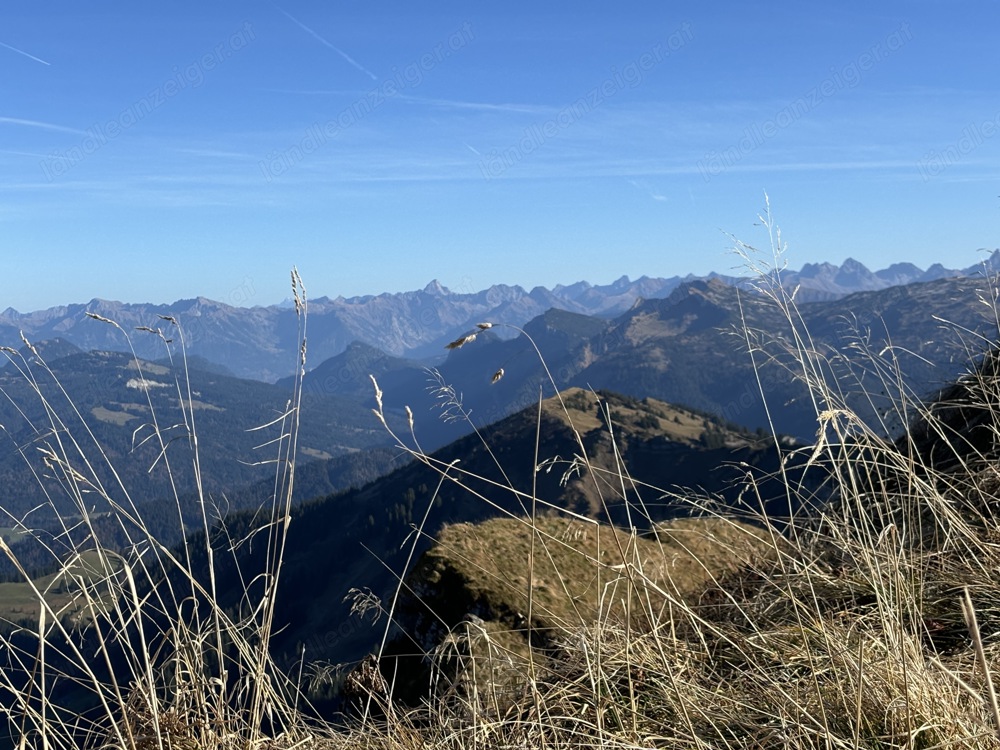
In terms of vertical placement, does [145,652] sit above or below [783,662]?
above

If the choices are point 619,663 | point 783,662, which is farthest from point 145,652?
point 783,662

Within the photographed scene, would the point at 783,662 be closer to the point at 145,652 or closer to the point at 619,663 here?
the point at 619,663

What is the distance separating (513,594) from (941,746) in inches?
229

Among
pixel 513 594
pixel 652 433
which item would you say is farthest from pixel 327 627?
pixel 513 594

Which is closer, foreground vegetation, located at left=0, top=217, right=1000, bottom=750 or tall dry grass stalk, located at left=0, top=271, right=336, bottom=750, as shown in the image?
foreground vegetation, located at left=0, top=217, right=1000, bottom=750

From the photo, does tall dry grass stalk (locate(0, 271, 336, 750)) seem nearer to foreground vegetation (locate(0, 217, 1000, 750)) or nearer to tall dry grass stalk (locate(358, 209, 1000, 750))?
foreground vegetation (locate(0, 217, 1000, 750))

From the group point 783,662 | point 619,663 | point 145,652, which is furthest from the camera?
point 619,663

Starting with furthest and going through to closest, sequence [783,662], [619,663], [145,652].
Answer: [619,663] → [783,662] → [145,652]

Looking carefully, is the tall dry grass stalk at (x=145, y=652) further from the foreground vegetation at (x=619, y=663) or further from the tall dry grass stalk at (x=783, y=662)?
the tall dry grass stalk at (x=783, y=662)

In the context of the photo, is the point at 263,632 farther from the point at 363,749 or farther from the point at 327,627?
the point at 327,627

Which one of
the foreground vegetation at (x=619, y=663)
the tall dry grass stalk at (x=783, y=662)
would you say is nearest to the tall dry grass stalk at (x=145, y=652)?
the foreground vegetation at (x=619, y=663)

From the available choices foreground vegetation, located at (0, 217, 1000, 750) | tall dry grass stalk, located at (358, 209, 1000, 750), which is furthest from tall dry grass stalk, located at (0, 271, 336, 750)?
tall dry grass stalk, located at (358, 209, 1000, 750)

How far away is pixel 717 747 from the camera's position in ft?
8.38

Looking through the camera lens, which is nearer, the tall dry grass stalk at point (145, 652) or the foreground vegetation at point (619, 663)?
the foreground vegetation at point (619, 663)
